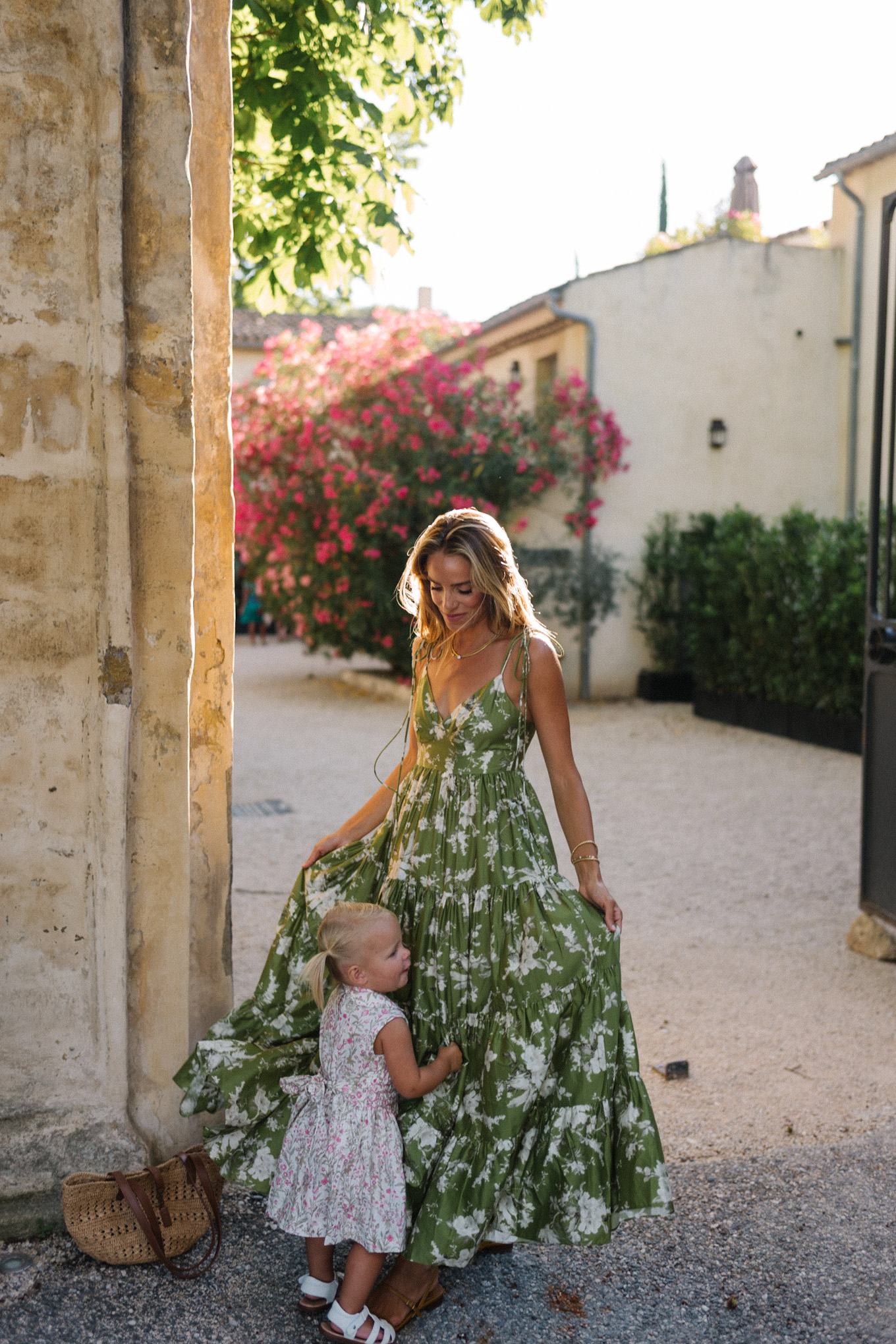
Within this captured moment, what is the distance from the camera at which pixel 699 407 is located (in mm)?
13266

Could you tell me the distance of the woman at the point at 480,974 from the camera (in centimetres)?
242

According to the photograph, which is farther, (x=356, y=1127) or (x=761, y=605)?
(x=761, y=605)

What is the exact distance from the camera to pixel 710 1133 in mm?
3361

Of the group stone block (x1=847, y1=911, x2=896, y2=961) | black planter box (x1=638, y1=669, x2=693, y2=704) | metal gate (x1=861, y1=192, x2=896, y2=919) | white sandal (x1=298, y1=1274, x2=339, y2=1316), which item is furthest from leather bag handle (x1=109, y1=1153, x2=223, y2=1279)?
Answer: black planter box (x1=638, y1=669, x2=693, y2=704)

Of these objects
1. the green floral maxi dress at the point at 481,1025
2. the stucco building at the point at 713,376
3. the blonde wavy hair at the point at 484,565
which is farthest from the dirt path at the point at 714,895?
the stucco building at the point at 713,376

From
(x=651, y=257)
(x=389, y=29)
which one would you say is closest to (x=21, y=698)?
(x=389, y=29)

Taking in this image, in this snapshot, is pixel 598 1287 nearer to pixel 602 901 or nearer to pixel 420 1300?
pixel 420 1300

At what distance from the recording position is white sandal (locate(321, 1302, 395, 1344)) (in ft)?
7.61

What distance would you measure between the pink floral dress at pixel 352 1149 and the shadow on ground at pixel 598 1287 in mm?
233

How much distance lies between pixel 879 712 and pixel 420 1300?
3293 millimetres

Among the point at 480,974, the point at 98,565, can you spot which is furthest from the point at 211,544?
the point at 480,974

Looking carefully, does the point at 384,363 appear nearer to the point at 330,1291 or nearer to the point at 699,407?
the point at 699,407

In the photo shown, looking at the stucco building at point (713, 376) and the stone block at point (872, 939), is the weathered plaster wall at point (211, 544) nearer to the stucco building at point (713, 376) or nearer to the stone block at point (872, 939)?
the stone block at point (872, 939)

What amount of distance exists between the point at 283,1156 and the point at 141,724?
1.00 metres
